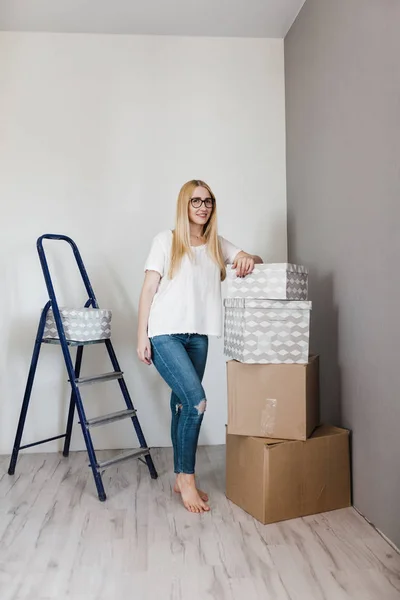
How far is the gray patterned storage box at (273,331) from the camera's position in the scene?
2402 millimetres

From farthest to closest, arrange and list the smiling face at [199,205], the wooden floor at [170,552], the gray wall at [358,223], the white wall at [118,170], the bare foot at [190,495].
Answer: the white wall at [118,170]
the smiling face at [199,205]
the bare foot at [190,495]
the gray wall at [358,223]
the wooden floor at [170,552]

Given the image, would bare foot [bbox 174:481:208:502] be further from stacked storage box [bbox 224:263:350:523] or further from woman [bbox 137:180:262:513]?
stacked storage box [bbox 224:263:350:523]

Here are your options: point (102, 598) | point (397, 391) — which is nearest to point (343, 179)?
point (397, 391)

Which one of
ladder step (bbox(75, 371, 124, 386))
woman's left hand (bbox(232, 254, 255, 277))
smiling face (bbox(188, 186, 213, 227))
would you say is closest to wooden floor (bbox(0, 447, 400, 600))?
ladder step (bbox(75, 371, 124, 386))

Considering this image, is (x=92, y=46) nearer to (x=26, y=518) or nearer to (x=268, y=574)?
(x=26, y=518)

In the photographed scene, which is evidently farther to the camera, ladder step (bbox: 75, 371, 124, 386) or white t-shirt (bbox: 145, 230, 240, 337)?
ladder step (bbox: 75, 371, 124, 386)

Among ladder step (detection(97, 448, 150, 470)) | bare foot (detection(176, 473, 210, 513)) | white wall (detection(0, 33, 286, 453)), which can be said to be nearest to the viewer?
bare foot (detection(176, 473, 210, 513))

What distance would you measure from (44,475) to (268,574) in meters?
1.56

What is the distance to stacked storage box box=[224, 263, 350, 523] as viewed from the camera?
7.80ft

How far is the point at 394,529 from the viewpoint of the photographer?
210 cm

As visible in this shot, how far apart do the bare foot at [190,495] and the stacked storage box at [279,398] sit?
8.0 inches

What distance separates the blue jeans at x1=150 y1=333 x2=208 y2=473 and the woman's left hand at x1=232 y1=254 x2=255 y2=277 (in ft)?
1.28

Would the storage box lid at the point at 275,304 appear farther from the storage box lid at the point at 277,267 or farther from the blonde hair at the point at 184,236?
the blonde hair at the point at 184,236

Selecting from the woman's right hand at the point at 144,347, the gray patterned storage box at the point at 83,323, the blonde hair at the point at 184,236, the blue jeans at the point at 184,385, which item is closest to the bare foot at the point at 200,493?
the blue jeans at the point at 184,385
